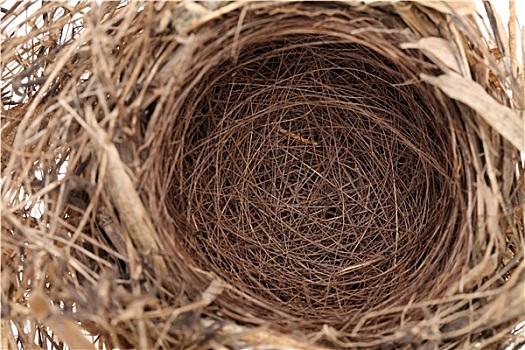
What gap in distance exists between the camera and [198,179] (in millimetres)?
1115

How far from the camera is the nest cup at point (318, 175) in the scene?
0.93m

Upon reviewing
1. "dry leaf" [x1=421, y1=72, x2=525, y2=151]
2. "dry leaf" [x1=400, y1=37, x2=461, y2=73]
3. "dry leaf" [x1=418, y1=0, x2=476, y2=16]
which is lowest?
"dry leaf" [x1=421, y1=72, x2=525, y2=151]

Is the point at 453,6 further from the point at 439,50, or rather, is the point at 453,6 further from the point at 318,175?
the point at 318,175

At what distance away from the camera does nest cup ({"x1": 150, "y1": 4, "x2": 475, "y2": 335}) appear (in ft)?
3.06

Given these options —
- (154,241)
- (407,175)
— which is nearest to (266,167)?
(407,175)

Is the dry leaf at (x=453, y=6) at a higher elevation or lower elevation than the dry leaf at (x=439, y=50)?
higher

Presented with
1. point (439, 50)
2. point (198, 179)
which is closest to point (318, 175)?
point (198, 179)

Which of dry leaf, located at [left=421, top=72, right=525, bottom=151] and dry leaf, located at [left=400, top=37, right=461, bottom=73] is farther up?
dry leaf, located at [left=400, top=37, right=461, bottom=73]

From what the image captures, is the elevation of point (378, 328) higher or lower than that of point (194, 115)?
lower

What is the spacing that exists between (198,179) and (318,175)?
22cm

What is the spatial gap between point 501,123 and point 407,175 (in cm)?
29

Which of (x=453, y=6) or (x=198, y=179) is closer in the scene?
(x=453, y=6)

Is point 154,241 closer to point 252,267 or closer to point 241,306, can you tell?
point 241,306

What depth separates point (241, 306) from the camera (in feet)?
3.09
